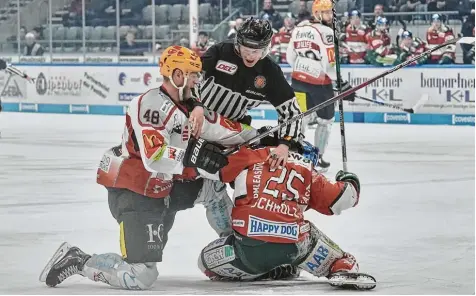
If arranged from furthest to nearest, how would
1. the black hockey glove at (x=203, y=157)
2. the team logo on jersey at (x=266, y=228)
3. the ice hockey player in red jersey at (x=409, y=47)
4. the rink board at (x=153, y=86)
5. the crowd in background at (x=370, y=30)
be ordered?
the ice hockey player in red jersey at (x=409, y=47) → the crowd in background at (x=370, y=30) → the rink board at (x=153, y=86) → the team logo on jersey at (x=266, y=228) → the black hockey glove at (x=203, y=157)

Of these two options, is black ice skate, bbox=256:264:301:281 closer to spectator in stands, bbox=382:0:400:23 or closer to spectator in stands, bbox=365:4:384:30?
spectator in stands, bbox=365:4:384:30

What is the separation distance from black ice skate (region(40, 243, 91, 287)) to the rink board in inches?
428

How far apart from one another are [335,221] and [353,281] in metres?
2.38

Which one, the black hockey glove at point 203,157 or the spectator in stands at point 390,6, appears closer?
the black hockey glove at point 203,157

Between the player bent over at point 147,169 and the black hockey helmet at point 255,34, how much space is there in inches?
15.3

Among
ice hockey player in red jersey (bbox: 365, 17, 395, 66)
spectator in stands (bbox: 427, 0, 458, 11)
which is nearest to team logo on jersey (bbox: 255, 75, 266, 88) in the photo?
ice hockey player in red jersey (bbox: 365, 17, 395, 66)

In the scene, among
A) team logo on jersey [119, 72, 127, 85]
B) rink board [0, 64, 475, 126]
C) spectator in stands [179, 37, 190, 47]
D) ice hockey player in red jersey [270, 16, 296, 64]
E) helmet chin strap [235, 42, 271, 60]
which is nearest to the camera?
helmet chin strap [235, 42, 271, 60]

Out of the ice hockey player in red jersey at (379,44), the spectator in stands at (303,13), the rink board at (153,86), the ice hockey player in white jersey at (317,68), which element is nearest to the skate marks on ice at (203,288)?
the ice hockey player in white jersey at (317,68)

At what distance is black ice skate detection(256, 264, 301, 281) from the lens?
17.0 ft

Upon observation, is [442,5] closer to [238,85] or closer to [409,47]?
[409,47]

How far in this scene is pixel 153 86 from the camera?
1861 cm

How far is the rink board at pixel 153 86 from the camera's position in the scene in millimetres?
15500

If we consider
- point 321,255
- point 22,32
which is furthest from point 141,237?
point 22,32

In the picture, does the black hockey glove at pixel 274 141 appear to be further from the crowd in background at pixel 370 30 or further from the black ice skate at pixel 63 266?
the crowd in background at pixel 370 30
